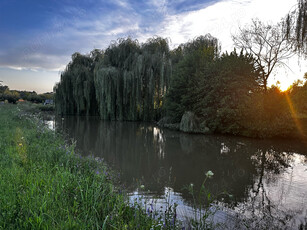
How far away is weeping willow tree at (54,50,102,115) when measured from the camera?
23.9 m

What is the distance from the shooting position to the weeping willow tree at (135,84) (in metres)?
20.4

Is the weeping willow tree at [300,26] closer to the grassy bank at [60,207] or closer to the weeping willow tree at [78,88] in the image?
the grassy bank at [60,207]

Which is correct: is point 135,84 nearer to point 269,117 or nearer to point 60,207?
point 269,117

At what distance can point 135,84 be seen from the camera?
20688 mm

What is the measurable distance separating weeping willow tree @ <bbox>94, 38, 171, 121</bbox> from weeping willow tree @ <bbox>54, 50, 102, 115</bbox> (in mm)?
2585

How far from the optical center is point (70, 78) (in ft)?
79.8

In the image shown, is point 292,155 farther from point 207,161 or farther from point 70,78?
point 70,78

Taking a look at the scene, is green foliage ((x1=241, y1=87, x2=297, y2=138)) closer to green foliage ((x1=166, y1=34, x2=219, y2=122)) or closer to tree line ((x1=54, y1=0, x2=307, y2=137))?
tree line ((x1=54, y1=0, x2=307, y2=137))

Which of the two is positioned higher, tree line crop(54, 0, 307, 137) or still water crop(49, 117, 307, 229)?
tree line crop(54, 0, 307, 137)

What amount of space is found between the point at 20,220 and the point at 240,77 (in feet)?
48.4

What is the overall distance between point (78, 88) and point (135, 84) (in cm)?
717

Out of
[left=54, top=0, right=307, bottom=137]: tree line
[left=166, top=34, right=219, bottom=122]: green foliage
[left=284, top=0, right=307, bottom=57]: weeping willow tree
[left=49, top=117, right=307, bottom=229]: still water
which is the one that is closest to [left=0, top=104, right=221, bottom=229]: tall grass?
[left=49, top=117, right=307, bottom=229]: still water

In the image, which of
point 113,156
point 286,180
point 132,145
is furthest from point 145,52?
point 286,180

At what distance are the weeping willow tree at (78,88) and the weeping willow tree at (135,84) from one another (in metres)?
2.58
